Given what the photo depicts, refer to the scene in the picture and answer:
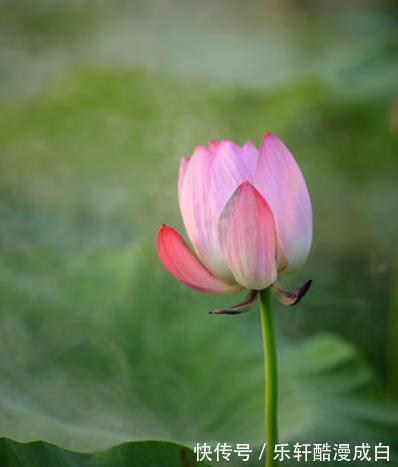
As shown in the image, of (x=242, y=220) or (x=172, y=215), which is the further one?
(x=172, y=215)

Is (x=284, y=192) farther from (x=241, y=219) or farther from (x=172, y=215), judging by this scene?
(x=172, y=215)

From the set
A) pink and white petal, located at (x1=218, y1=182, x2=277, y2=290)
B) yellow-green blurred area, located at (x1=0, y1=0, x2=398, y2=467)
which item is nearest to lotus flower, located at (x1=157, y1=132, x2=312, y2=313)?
pink and white petal, located at (x1=218, y1=182, x2=277, y2=290)

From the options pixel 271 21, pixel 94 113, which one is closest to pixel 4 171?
pixel 94 113

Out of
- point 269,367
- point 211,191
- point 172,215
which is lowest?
point 269,367

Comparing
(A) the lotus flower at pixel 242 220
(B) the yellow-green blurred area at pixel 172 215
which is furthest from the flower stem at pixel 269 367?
(B) the yellow-green blurred area at pixel 172 215

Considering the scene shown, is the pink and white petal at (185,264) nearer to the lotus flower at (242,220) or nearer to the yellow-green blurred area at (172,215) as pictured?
the lotus flower at (242,220)

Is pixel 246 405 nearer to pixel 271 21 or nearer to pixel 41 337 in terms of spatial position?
pixel 41 337

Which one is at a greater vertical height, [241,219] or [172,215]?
[172,215]

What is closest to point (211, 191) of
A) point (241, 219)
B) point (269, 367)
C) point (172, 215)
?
point (241, 219)
